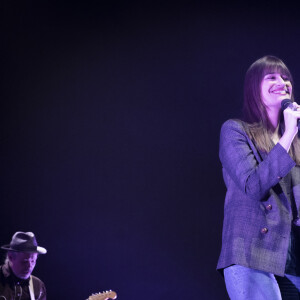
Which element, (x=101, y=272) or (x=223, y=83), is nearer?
(x=223, y=83)

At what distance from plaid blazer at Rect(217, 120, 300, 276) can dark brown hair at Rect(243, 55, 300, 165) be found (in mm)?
74

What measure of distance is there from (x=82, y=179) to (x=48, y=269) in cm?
100

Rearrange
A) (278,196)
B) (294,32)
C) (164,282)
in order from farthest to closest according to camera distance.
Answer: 1. (164,282)
2. (294,32)
3. (278,196)

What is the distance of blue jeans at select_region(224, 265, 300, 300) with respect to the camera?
55.3 inches

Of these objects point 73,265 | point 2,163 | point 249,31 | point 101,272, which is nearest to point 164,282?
point 101,272

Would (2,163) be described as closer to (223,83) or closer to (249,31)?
(223,83)

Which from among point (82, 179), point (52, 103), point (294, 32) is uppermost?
point (294, 32)

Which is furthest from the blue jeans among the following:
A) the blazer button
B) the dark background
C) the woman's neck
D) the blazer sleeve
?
the dark background

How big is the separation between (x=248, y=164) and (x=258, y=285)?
37 cm

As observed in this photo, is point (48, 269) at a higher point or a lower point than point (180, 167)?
lower

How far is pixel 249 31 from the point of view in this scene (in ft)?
14.1

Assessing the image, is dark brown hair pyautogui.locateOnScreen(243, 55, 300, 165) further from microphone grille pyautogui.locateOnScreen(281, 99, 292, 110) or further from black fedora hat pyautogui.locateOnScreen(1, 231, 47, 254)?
black fedora hat pyautogui.locateOnScreen(1, 231, 47, 254)

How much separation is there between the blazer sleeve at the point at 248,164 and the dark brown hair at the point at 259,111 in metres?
0.05

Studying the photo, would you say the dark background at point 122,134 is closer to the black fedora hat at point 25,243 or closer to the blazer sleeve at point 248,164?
the black fedora hat at point 25,243
